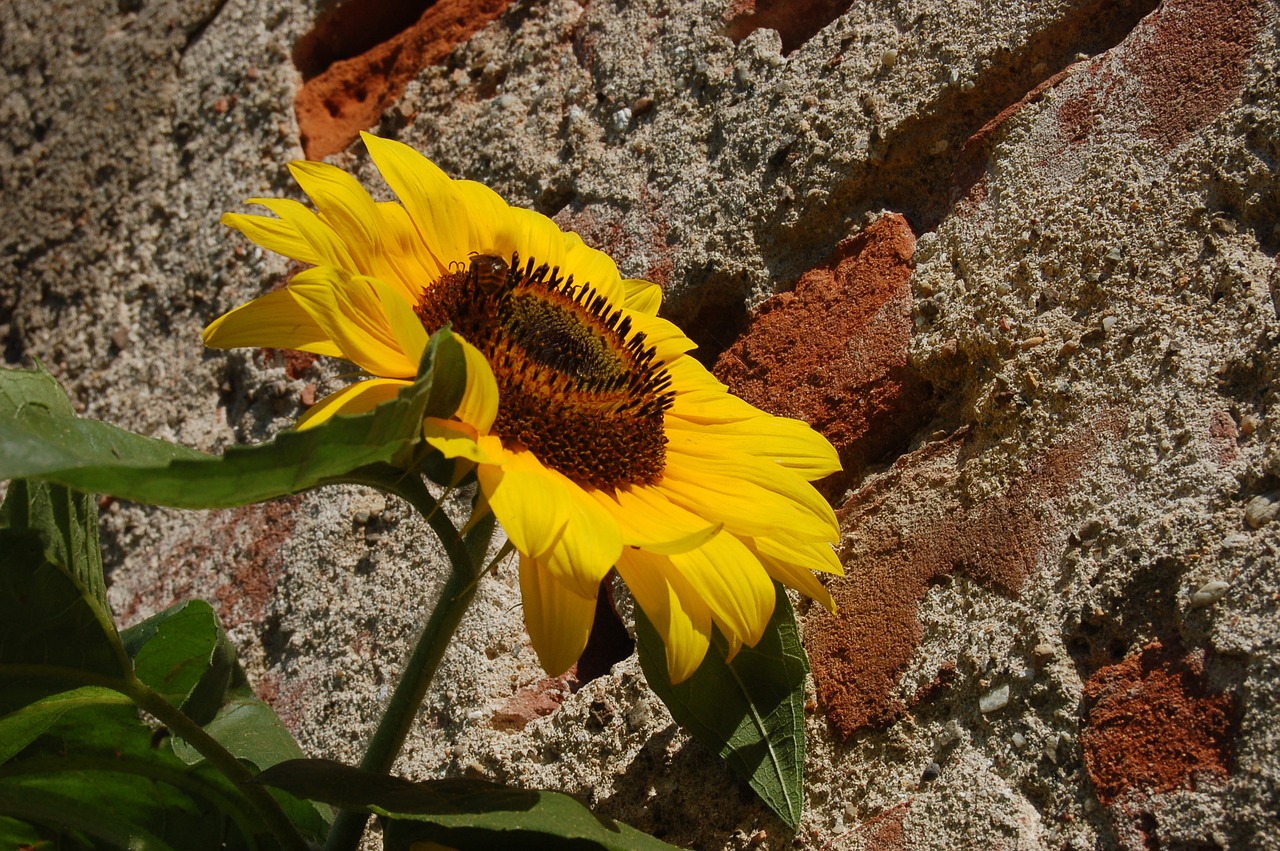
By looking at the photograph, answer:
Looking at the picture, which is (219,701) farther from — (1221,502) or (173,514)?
(1221,502)

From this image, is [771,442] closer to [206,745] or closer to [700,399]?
Answer: [700,399]

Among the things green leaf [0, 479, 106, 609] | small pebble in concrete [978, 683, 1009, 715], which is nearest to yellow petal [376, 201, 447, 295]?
green leaf [0, 479, 106, 609]

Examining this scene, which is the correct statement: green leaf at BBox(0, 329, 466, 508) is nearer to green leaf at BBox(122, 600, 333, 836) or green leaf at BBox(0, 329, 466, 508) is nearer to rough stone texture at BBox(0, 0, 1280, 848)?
green leaf at BBox(122, 600, 333, 836)

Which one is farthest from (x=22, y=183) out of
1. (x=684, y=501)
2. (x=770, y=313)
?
(x=684, y=501)

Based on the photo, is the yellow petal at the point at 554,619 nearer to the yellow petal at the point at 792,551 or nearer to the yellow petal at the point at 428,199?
the yellow petal at the point at 792,551

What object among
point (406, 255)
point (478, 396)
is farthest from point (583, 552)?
point (406, 255)
